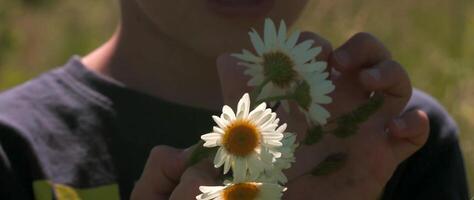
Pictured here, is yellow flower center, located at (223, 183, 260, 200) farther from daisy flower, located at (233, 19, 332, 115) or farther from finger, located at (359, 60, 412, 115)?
finger, located at (359, 60, 412, 115)

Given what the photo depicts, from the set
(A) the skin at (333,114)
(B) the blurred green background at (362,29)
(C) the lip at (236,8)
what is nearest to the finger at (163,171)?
(A) the skin at (333,114)

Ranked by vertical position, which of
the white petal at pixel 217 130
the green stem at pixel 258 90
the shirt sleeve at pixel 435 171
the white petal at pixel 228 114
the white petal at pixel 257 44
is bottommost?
the shirt sleeve at pixel 435 171

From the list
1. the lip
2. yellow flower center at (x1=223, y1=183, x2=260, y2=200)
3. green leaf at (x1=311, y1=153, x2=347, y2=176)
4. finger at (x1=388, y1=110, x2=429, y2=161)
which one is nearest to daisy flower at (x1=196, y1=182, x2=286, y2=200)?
yellow flower center at (x1=223, y1=183, x2=260, y2=200)

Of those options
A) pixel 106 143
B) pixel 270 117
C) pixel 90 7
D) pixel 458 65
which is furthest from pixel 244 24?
pixel 90 7

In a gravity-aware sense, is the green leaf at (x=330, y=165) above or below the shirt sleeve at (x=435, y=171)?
above

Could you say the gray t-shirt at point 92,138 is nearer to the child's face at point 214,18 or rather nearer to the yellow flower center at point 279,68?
the child's face at point 214,18
